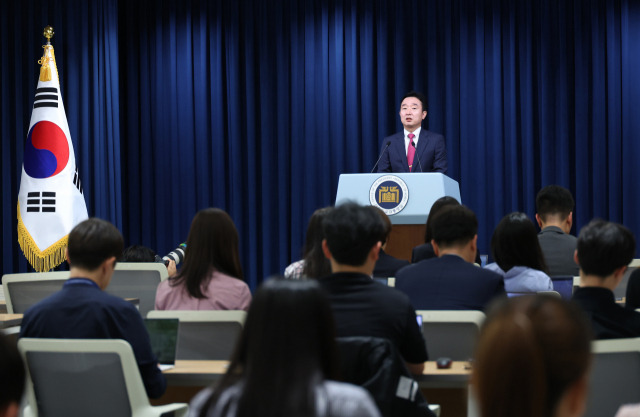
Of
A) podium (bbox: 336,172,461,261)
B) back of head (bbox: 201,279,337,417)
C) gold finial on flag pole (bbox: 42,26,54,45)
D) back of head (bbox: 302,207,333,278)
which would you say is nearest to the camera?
back of head (bbox: 201,279,337,417)

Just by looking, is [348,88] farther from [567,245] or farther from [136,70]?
[567,245]

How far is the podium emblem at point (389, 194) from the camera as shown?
5.48 meters

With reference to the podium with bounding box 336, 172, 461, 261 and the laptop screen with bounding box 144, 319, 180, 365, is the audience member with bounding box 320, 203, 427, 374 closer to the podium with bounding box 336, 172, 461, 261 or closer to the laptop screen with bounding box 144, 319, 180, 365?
the laptop screen with bounding box 144, 319, 180, 365

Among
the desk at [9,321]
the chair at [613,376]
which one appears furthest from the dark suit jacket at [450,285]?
the desk at [9,321]

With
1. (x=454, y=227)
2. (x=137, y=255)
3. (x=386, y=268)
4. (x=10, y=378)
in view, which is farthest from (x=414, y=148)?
(x=10, y=378)

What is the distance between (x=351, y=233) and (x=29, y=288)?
2348mm

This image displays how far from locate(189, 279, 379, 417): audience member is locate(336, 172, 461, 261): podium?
415 centimetres

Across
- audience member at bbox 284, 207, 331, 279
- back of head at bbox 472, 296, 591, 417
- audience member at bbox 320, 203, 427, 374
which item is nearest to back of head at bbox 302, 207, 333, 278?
audience member at bbox 284, 207, 331, 279

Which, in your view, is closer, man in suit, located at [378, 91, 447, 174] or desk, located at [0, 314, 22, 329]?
desk, located at [0, 314, 22, 329]

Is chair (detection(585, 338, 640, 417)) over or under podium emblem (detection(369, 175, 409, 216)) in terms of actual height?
under

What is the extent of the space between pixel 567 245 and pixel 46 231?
15.1ft

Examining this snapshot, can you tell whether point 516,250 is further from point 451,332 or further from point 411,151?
point 411,151

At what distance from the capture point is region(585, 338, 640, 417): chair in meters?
2.00

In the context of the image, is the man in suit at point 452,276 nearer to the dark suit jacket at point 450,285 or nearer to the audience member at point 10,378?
the dark suit jacket at point 450,285
